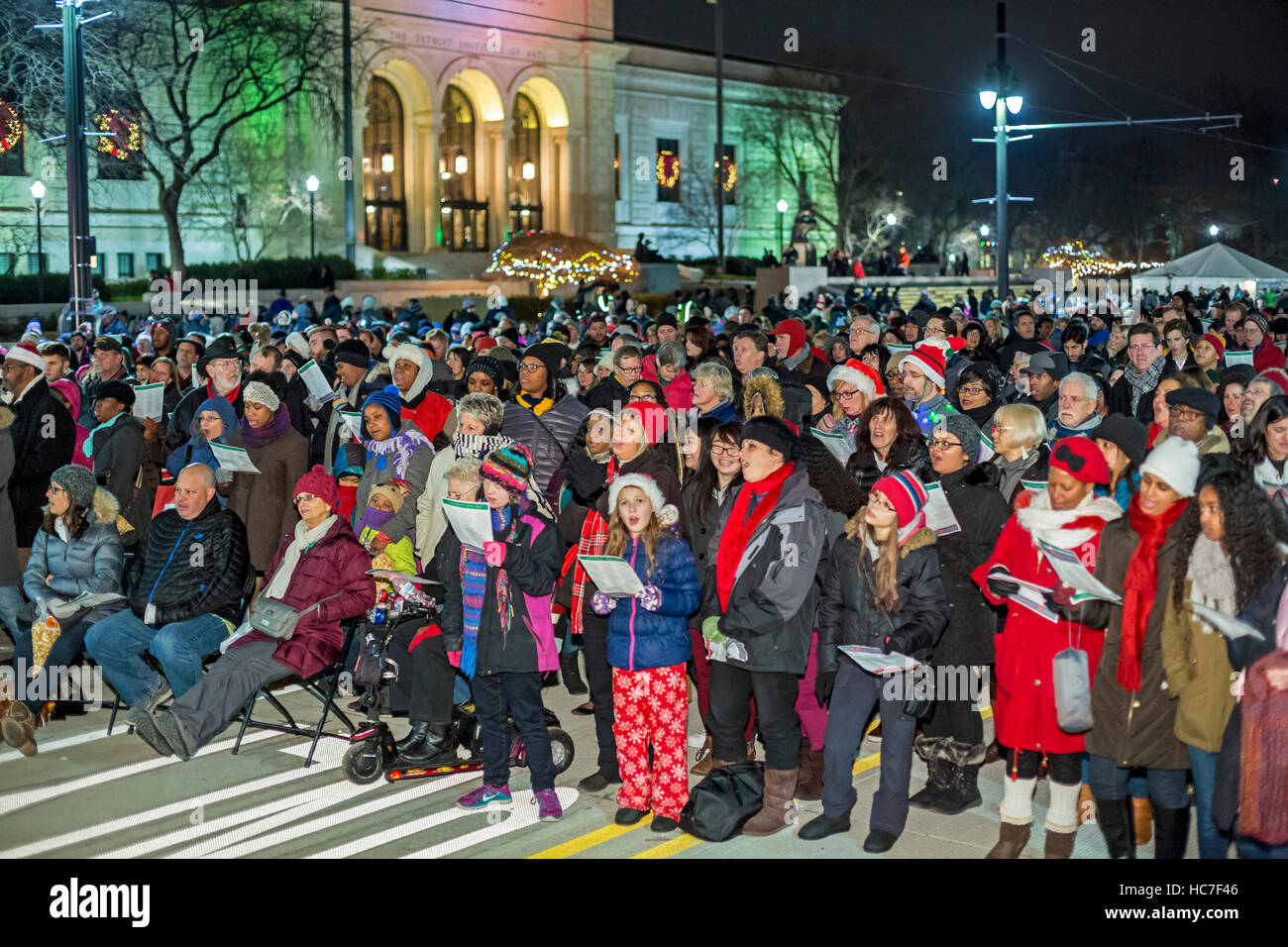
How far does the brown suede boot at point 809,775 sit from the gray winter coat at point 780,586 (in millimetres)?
882

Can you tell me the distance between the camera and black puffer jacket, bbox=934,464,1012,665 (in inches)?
261

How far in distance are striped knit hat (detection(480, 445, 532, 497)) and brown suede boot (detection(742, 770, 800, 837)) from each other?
5.87 ft

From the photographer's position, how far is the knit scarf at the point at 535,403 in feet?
30.3

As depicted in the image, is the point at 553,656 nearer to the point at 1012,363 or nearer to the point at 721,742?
the point at 721,742

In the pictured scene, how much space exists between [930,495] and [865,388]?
85.9 inches

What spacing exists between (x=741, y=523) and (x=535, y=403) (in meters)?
2.99

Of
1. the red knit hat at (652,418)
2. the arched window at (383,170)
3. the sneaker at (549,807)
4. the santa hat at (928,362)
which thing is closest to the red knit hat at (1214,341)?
the santa hat at (928,362)

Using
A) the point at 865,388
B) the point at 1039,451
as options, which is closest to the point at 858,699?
the point at 1039,451

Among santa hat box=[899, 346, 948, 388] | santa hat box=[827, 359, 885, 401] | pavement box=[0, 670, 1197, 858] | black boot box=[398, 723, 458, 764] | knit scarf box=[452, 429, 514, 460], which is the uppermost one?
santa hat box=[899, 346, 948, 388]

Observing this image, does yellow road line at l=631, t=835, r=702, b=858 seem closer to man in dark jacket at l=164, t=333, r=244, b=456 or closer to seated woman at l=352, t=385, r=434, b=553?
seated woman at l=352, t=385, r=434, b=553

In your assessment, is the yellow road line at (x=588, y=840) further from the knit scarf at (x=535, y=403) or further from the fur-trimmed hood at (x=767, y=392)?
the knit scarf at (x=535, y=403)

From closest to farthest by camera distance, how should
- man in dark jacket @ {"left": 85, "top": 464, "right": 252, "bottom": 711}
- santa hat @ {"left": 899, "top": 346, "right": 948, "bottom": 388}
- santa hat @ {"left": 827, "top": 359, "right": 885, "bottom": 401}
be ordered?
man in dark jacket @ {"left": 85, "top": 464, "right": 252, "bottom": 711} → santa hat @ {"left": 827, "top": 359, "right": 885, "bottom": 401} → santa hat @ {"left": 899, "top": 346, "right": 948, "bottom": 388}

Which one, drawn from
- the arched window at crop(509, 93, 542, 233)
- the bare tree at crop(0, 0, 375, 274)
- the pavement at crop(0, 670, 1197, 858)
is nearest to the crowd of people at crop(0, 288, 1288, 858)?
the pavement at crop(0, 670, 1197, 858)

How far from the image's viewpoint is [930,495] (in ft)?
21.2
